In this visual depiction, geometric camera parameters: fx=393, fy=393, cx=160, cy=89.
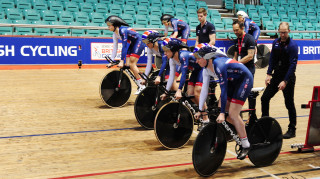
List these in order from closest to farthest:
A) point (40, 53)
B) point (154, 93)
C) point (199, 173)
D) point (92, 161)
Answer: point (199, 173), point (92, 161), point (154, 93), point (40, 53)

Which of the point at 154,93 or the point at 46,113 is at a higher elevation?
the point at 154,93

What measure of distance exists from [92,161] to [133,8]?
1072 cm

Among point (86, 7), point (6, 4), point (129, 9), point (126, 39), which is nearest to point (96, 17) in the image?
point (86, 7)

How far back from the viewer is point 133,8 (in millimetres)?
14828

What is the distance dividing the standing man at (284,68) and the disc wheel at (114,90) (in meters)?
2.94

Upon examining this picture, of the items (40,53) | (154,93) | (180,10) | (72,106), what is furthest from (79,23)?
(154,93)

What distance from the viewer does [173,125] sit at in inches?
205

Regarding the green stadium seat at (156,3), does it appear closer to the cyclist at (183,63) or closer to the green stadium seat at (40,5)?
the green stadium seat at (40,5)

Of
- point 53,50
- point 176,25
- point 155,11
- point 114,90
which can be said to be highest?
point 155,11

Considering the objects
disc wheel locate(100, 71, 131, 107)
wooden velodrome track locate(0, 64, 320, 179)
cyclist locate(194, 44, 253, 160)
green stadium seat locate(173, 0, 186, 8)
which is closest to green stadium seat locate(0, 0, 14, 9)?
wooden velodrome track locate(0, 64, 320, 179)

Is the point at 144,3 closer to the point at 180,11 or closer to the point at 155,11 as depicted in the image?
the point at 155,11

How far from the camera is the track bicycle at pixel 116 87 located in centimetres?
754

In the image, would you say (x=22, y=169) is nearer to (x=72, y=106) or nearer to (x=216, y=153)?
(x=216, y=153)

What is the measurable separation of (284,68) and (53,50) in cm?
825
